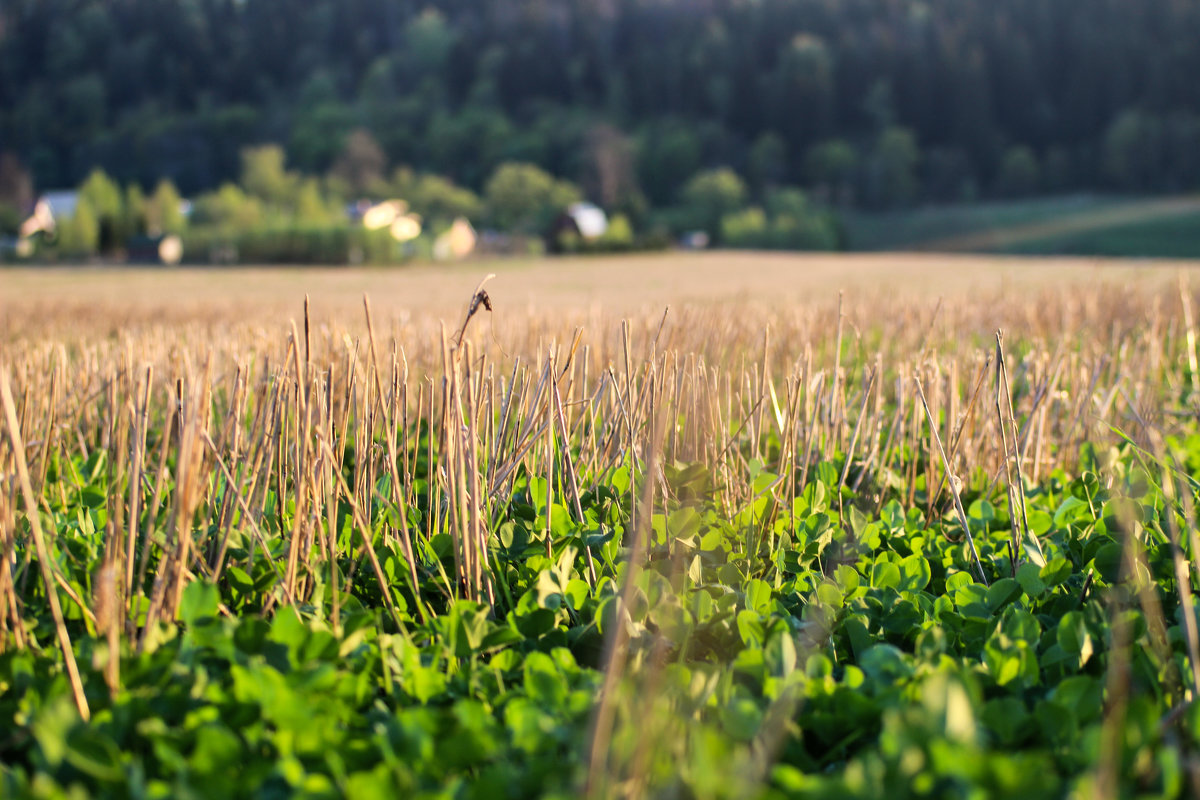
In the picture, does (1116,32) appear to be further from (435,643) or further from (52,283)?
(435,643)

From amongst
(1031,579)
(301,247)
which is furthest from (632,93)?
(1031,579)

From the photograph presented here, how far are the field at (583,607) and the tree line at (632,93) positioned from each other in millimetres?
67603

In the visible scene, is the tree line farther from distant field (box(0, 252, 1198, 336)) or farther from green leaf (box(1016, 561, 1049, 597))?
green leaf (box(1016, 561, 1049, 597))

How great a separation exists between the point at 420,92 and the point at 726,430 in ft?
411

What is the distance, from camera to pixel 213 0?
431 feet

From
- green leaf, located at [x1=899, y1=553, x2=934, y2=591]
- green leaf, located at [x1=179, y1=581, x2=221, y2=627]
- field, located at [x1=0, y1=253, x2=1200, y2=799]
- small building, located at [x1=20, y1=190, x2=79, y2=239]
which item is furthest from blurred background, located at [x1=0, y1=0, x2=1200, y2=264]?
green leaf, located at [x1=179, y1=581, x2=221, y2=627]

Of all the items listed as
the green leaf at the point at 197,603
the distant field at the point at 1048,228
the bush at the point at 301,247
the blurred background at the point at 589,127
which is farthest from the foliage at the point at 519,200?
the green leaf at the point at 197,603

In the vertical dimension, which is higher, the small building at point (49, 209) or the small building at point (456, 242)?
the small building at point (49, 209)

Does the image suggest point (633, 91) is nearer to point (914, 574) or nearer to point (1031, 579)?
point (914, 574)

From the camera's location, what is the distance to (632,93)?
115125 millimetres

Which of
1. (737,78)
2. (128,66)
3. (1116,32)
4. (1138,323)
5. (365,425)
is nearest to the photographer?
(365,425)

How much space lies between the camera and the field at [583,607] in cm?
136

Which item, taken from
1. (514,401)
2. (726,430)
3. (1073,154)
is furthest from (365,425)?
(1073,154)

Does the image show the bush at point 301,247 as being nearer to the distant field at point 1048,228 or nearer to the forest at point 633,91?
the forest at point 633,91
